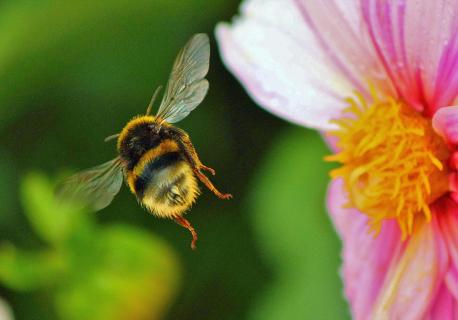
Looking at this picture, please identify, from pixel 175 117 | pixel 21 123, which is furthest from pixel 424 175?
pixel 21 123

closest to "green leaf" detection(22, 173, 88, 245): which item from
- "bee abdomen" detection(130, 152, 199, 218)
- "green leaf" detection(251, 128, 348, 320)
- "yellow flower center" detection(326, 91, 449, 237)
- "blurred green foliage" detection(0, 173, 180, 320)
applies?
"blurred green foliage" detection(0, 173, 180, 320)

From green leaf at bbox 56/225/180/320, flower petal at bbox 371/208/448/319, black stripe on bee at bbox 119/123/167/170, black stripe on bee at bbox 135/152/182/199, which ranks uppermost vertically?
black stripe on bee at bbox 119/123/167/170

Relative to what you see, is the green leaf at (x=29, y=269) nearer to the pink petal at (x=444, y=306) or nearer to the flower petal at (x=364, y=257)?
the flower petal at (x=364, y=257)

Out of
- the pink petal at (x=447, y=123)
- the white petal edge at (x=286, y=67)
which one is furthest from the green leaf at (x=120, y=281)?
the pink petal at (x=447, y=123)

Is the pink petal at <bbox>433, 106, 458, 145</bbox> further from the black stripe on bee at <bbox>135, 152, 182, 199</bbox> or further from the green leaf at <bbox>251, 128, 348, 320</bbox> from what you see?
the green leaf at <bbox>251, 128, 348, 320</bbox>

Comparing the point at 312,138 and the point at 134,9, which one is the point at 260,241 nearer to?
the point at 312,138
